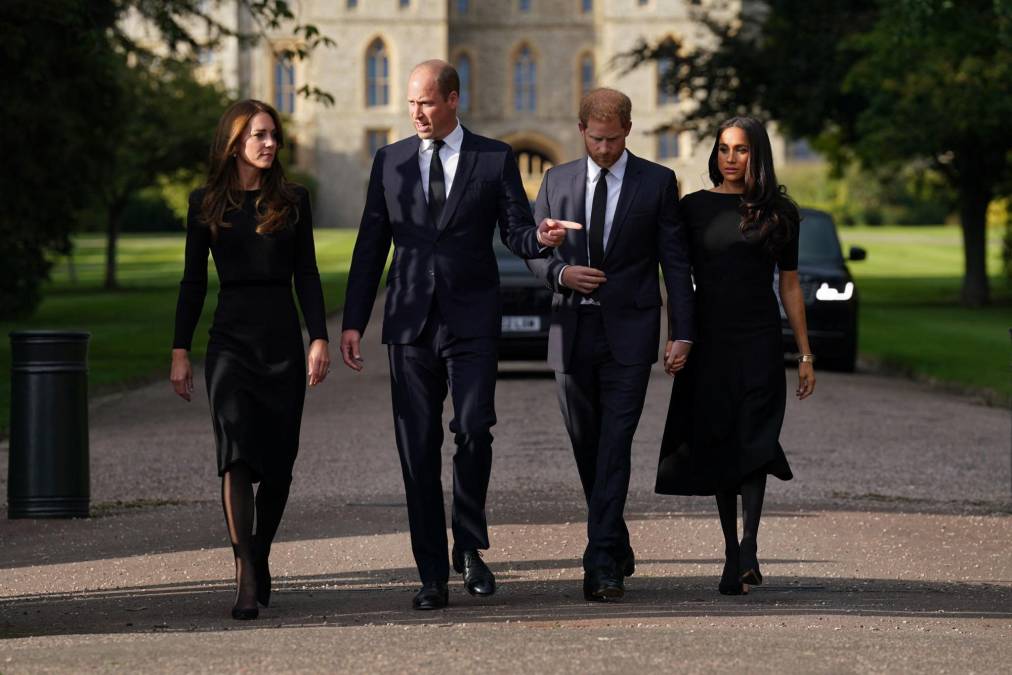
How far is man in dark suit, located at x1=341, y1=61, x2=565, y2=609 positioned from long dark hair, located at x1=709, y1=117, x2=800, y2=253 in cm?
86

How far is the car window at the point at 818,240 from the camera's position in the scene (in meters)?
21.3

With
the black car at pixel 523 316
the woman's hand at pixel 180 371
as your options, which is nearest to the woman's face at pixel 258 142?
the woman's hand at pixel 180 371

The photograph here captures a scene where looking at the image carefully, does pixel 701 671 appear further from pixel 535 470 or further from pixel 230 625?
pixel 535 470

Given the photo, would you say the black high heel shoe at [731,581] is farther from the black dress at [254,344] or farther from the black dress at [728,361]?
the black dress at [254,344]

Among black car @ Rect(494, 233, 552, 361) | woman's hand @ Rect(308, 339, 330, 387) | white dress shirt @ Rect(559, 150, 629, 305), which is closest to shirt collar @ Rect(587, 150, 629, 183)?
white dress shirt @ Rect(559, 150, 629, 305)

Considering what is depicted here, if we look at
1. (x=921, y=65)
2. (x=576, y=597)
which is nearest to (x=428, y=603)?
(x=576, y=597)

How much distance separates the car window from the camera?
21.3 metres

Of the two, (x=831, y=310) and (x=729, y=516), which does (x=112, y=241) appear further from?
(x=729, y=516)

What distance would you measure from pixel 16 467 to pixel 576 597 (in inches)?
157

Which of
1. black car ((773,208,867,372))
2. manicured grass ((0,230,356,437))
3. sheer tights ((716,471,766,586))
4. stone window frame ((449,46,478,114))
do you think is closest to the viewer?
sheer tights ((716,471,766,586))

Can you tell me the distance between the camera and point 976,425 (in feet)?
50.1

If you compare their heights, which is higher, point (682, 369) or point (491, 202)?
point (491, 202)

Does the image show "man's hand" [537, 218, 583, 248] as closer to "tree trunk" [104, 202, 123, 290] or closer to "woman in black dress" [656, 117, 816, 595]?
"woman in black dress" [656, 117, 816, 595]

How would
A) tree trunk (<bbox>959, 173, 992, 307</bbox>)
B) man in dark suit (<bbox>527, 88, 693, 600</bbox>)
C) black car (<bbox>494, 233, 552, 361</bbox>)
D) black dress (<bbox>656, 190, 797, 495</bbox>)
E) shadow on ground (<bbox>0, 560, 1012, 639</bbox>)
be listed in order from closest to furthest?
1. shadow on ground (<bbox>0, 560, 1012, 639</bbox>)
2. man in dark suit (<bbox>527, 88, 693, 600</bbox>)
3. black dress (<bbox>656, 190, 797, 495</bbox>)
4. black car (<bbox>494, 233, 552, 361</bbox>)
5. tree trunk (<bbox>959, 173, 992, 307</bbox>)
